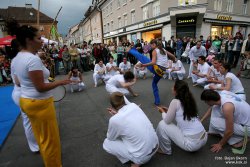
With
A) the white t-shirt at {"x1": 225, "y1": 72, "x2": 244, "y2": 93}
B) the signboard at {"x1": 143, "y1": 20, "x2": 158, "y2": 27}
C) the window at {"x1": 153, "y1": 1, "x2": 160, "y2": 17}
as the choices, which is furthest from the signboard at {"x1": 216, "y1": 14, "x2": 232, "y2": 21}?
the white t-shirt at {"x1": 225, "y1": 72, "x2": 244, "y2": 93}

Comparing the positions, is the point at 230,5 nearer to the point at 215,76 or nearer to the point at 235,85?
the point at 215,76

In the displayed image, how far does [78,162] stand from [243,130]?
2.67 meters

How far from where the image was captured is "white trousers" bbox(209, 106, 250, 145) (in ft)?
9.27

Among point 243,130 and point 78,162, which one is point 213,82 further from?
point 78,162

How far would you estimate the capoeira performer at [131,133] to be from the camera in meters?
2.36

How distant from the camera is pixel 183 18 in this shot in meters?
16.6

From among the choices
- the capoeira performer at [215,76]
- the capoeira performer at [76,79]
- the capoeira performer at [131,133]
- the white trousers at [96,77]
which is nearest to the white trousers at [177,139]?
the capoeira performer at [131,133]

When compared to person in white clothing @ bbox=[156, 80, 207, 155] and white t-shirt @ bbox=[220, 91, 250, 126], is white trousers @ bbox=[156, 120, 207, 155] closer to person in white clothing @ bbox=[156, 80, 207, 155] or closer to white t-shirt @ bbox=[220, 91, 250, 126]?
person in white clothing @ bbox=[156, 80, 207, 155]

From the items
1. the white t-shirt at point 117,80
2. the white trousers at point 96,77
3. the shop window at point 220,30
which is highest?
the shop window at point 220,30

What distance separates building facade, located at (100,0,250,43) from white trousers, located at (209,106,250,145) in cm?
1479

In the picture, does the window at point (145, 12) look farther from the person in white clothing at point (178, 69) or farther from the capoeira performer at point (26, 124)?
the capoeira performer at point (26, 124)

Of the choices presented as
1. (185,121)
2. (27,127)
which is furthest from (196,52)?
(27,127)

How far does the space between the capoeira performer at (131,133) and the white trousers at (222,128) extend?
131 cm

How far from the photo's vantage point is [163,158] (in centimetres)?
287
